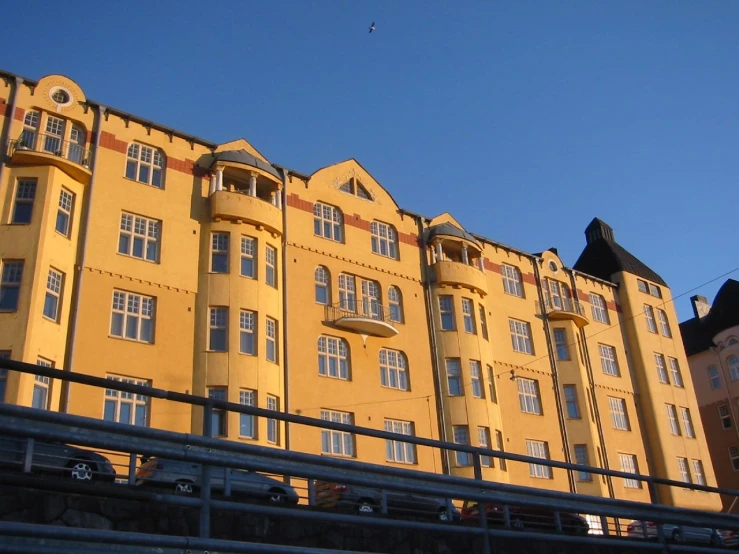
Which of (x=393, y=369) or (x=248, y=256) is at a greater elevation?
(x=248, y=256)

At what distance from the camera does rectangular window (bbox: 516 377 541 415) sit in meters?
39.5

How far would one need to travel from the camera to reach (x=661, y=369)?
48.8m

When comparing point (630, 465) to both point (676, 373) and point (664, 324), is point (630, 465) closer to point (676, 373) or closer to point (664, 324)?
point (676, 373)

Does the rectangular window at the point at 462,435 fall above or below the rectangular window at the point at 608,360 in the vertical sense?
below

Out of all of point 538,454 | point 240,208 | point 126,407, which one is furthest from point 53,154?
point 538,454

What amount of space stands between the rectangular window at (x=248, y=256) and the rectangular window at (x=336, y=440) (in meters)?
6.36

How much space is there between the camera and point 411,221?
3928 cm

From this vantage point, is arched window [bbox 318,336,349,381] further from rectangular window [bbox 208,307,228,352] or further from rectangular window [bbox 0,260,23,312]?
rectangular window [bbox 0,260,23,312]

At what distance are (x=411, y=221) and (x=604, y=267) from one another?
776 inches

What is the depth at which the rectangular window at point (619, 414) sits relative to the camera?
44031 millimetres

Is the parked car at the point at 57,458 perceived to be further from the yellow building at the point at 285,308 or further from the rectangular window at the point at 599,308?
the rectangular window at the point at 599,308

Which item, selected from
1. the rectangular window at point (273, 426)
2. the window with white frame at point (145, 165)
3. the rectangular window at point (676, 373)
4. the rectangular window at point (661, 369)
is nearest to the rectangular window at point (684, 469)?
the rectangular window at point (661, 369)

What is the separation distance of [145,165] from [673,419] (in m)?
34.9

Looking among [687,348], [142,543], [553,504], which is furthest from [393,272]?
[687,348]
